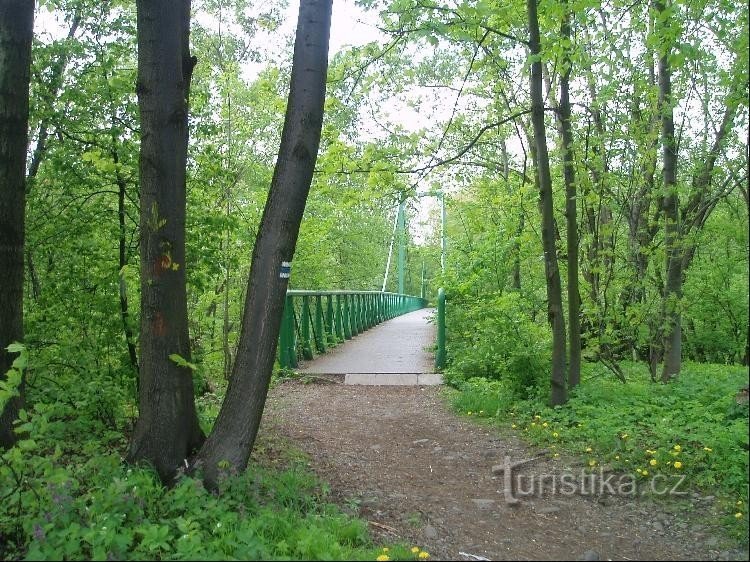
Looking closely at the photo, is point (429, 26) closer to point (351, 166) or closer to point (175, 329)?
point (351, 166)

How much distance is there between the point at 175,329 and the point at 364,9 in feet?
9.61

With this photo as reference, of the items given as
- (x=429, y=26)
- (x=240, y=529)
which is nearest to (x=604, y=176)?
(x=429, y=26)

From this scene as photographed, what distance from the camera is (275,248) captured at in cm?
368

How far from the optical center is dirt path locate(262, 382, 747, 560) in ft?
10.1

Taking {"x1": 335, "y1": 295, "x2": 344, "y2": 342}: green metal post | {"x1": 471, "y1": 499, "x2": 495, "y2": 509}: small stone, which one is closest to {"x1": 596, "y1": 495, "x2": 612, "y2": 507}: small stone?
{"x1": 471, "y1": 499, "x2": 495, "y2": 509}: small stone

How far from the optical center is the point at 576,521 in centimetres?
341

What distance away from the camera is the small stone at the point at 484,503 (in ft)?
12.0

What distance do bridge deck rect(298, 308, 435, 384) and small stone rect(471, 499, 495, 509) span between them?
13.8 ft

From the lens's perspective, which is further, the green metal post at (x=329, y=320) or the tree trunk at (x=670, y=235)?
the green metal post at (x=329, y=320)

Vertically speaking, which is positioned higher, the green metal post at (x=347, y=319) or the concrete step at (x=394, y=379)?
the green metal post at (x=347, y=319)

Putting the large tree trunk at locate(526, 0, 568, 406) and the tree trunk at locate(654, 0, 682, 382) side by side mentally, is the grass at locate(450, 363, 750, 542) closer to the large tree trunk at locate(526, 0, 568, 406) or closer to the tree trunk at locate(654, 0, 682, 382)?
the large tree trunk at locate(526, 0, 568, 406)

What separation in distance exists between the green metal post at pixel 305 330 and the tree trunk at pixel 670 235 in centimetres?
481

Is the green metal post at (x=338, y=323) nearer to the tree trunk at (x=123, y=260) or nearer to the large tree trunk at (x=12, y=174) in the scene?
the tree trunk at (x=123, y=260)

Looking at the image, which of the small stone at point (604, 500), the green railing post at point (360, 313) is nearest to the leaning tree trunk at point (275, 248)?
the small stone at point (604, 500)
